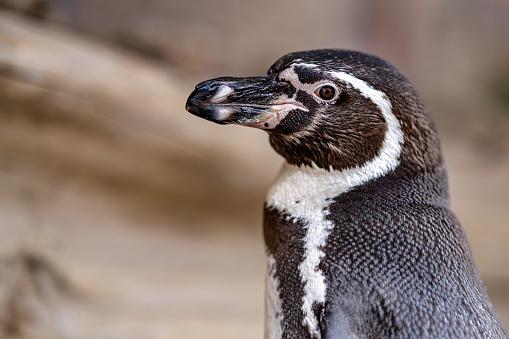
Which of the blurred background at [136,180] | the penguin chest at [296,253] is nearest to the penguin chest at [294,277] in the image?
the penguin chest at [296,253]

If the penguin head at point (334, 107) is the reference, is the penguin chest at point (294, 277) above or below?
below

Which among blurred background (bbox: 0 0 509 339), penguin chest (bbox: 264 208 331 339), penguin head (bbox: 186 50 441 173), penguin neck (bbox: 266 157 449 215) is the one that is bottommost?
penguin chest (bbox: 264 208 331 339)

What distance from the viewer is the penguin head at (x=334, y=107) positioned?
1380mm

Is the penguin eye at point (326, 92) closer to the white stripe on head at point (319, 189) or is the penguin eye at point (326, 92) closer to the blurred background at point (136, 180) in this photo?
the white stripe on head at point (319, 189)

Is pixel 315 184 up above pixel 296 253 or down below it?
above

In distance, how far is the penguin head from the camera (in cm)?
138

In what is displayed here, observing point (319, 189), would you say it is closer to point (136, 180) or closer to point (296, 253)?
point (296, 253)

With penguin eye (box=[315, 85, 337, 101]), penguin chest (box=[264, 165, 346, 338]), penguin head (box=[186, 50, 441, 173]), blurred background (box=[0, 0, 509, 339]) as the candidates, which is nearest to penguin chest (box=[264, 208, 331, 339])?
penguin chest (box=[264, 165, 346, 338])

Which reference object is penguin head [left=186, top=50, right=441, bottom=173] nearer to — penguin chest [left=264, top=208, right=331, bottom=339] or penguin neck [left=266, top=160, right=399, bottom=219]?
penguin neck [left=266, top=160, right=399, bottom=219]

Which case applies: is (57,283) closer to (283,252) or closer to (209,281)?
(209,281)

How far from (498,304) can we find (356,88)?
10.1ft

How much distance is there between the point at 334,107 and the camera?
139 cm

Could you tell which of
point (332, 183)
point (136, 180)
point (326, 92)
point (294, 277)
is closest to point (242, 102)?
point (326, 92)

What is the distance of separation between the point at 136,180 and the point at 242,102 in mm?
1796
